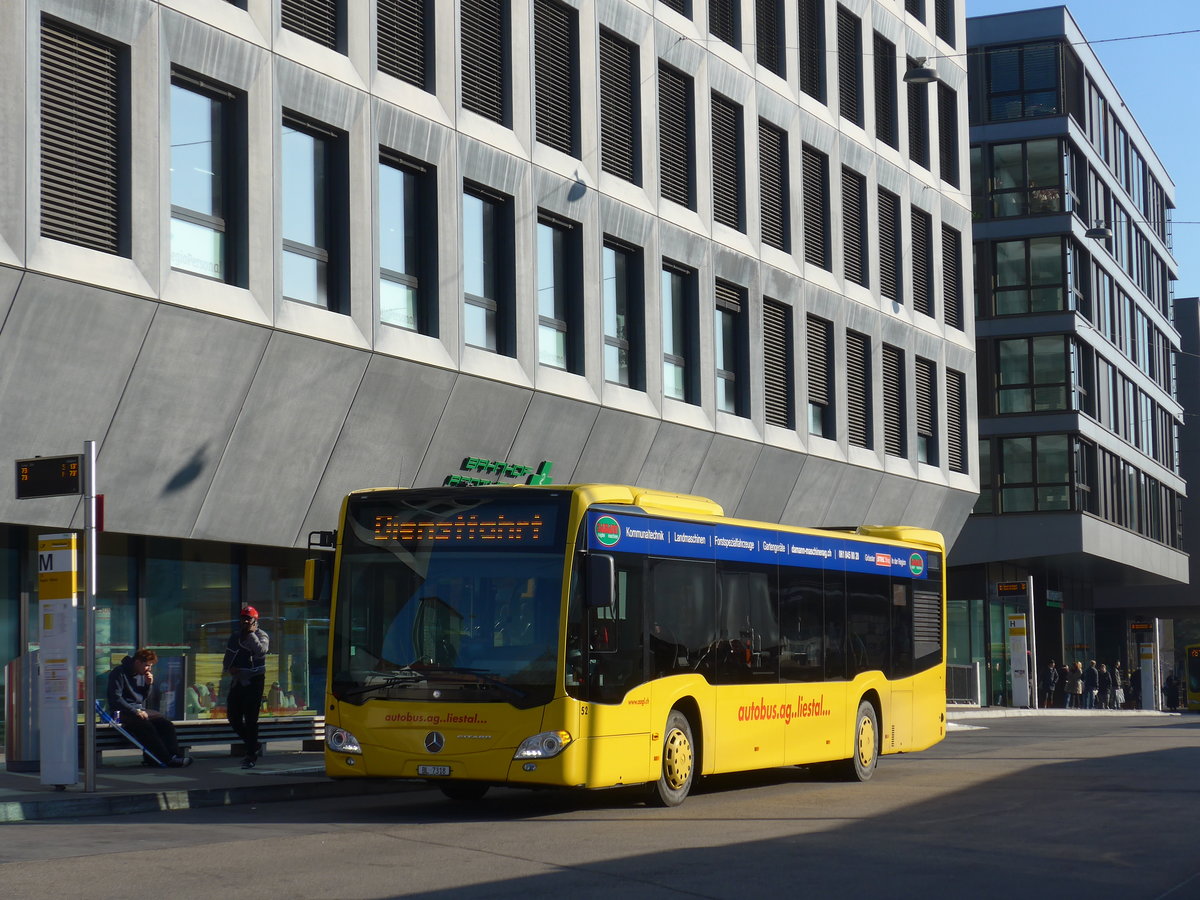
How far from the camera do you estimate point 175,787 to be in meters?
15.5

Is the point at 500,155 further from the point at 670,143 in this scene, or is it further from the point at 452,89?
the point at 670,143

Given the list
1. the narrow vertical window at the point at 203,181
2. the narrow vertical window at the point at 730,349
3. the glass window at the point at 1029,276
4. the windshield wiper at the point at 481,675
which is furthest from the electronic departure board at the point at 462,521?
the glass window at the point at 1029,276

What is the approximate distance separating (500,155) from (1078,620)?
41403 millimetres

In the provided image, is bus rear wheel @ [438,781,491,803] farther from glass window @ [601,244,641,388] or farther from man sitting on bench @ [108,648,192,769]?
glass window @ [601,244,641,388]

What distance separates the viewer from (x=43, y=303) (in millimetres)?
17500

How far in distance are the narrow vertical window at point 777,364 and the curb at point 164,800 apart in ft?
53.4

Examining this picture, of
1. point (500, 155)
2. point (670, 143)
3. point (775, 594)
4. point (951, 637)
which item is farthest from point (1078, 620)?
point (775, 594)

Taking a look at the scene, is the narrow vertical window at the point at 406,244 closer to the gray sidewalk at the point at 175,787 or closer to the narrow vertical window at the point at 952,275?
the gray sidewalk at the point at 175,787

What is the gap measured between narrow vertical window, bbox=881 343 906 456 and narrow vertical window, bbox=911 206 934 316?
1.96 m

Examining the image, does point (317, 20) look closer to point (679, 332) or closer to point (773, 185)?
point (679, 332)

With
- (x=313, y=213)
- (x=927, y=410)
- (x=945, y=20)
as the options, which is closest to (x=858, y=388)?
(x=927, y=410)

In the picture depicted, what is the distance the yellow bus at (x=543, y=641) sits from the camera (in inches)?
538

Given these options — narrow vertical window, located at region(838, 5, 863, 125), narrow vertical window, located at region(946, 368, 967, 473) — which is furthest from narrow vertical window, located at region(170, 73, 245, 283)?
narrow vertical window, located at region(946, 368, 967, 473)

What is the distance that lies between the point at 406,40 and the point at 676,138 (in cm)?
715
